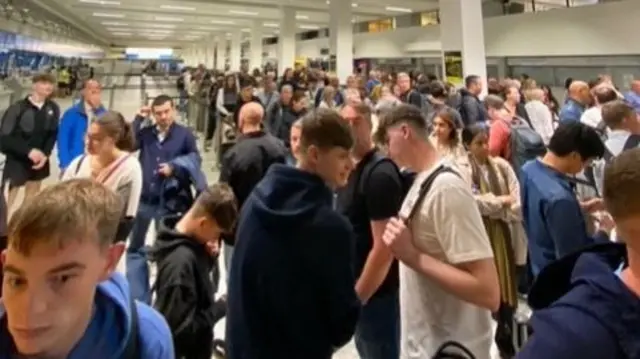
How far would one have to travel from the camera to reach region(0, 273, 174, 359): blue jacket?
1045mm

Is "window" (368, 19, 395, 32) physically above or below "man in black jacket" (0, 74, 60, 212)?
above

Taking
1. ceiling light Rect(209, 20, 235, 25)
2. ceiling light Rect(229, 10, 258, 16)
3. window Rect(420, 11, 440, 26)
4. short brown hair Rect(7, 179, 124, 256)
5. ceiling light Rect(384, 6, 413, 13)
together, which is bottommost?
short brown hair Rect(7, 179, 124, 256)

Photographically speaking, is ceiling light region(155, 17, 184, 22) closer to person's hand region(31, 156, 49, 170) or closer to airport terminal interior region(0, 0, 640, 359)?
airport terminal interior region(0, 0, 640, 359)

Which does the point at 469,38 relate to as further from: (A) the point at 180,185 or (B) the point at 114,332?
(B) the point at 114,332

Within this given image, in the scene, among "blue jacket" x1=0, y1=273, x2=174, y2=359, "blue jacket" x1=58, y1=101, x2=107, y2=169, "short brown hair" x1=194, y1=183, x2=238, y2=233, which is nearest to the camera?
"blue jacket" x1=0, y1=273, x2=174, y2=359

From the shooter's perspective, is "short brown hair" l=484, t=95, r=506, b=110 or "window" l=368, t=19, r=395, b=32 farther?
"window" l=368, t=19, r=395, b=32

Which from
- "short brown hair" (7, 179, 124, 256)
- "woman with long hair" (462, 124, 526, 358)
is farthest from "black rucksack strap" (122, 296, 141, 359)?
"woman with long hair" (462, 124, 526, 358)

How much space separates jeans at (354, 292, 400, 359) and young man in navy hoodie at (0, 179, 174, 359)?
1513mm

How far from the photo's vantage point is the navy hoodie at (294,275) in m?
1.76

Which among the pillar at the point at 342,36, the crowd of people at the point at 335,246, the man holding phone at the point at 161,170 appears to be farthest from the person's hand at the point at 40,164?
the pillar at the point at 342,36

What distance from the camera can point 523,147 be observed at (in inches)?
185

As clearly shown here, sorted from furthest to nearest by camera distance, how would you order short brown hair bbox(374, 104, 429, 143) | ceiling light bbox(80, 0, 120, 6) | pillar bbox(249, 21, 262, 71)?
pillar bbox(249, 21, 262, 71)
ceiling light bbox(80, 0, 120, 6)
short brown hair bbox(374, 104, 429, 143)

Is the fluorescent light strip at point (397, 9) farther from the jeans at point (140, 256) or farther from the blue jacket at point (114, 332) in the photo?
the blue jacket at point (114, 332)

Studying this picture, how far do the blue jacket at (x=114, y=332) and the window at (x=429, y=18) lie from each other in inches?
783
